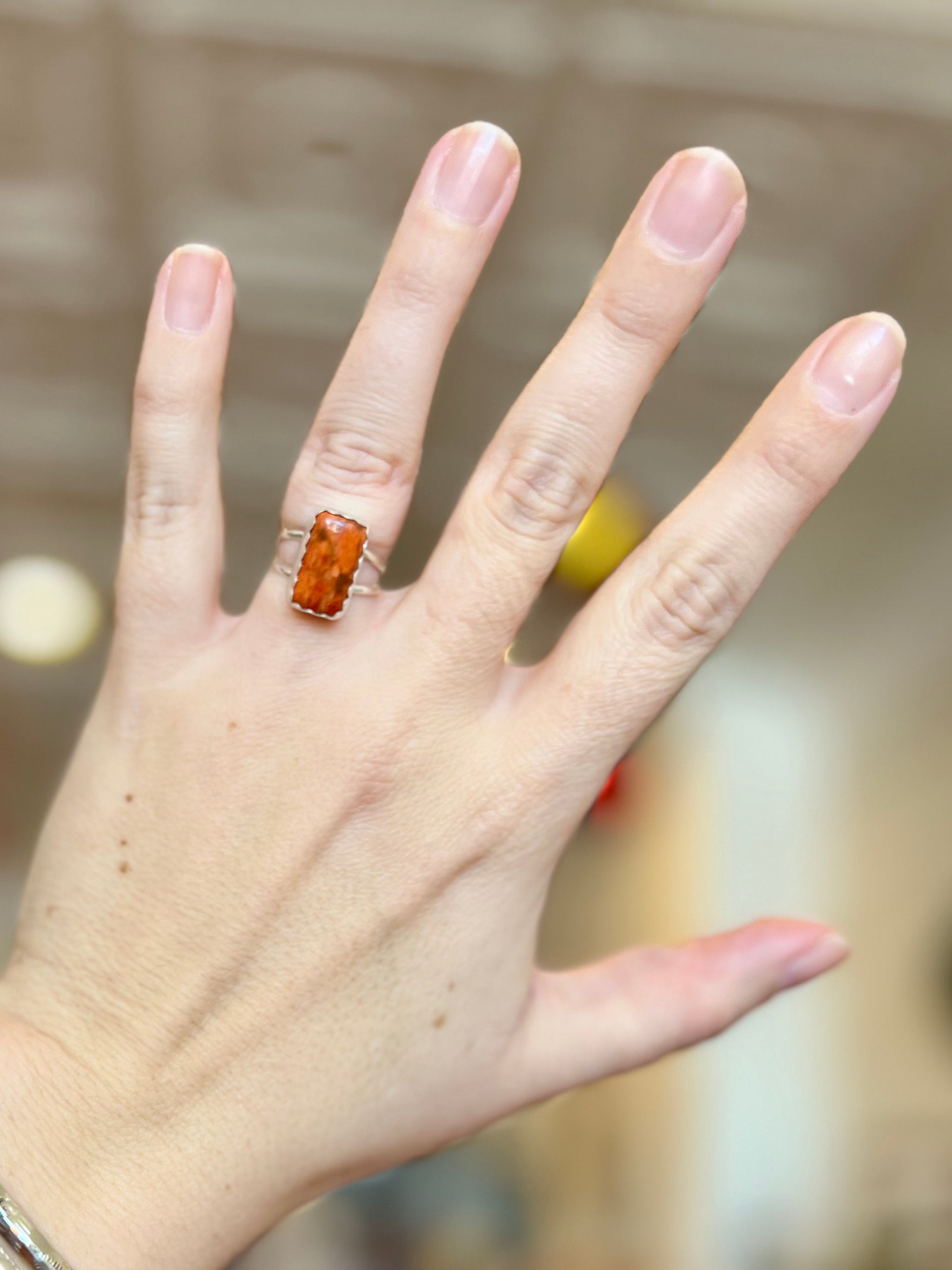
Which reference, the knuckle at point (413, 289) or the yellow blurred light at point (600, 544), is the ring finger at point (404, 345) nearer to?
the knuckle at point (413, 289)

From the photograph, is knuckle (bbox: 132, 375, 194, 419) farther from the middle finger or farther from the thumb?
the thumb

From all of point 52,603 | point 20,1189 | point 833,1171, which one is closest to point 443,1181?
point 833,1171

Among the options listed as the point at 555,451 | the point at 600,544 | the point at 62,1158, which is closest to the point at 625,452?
the point at 600,544

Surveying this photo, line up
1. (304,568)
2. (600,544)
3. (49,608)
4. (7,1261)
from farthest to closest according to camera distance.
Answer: (49,608) → (600,544) → (304,568) → (7,1261)

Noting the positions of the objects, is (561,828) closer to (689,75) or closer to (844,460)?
(844,460)

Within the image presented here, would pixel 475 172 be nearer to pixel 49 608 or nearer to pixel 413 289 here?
pixel 413 289

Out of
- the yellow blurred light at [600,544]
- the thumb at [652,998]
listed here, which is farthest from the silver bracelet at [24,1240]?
the yellow blurred light at [600,544]
